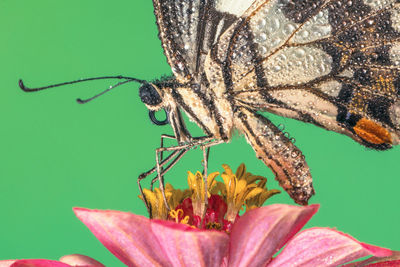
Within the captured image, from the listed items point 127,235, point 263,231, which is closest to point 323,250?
point 263,231

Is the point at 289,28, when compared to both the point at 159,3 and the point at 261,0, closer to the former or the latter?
the point at 261,0

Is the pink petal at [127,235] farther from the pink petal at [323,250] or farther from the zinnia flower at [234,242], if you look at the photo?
the pink petal at [323,250]

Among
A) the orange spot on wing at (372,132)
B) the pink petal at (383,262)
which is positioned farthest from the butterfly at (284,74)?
the pink petal at (383,262)

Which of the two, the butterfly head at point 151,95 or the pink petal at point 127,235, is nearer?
the pink petal at point 127,235

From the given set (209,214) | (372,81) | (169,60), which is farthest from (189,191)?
(372,81)

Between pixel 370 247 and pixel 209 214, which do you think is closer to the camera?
pixel 370 247

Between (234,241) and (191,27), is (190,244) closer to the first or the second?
(234,241)

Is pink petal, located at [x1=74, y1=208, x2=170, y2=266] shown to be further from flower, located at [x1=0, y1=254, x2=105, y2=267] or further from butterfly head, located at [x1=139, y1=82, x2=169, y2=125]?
butterfly head, located at [x1=139, y1=82, x2=169, y2=125]
